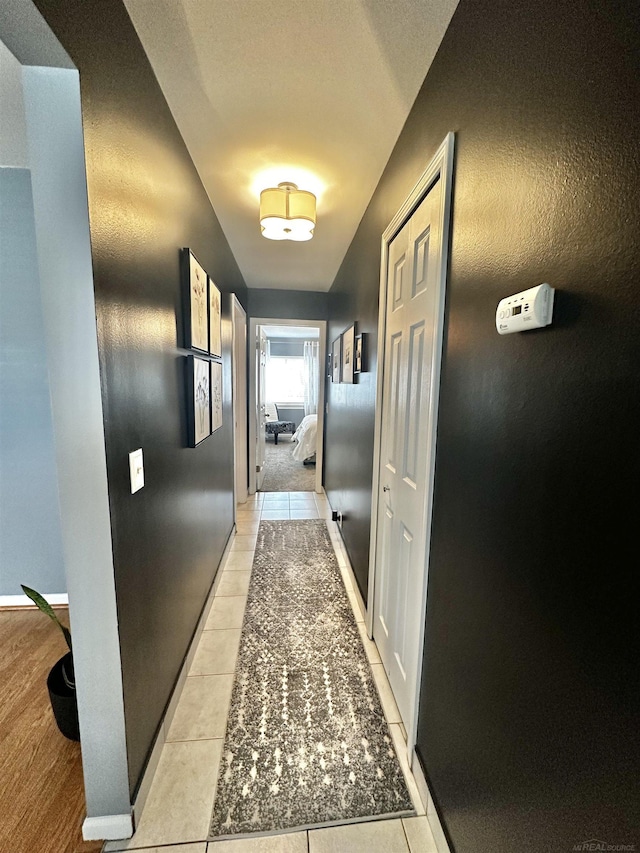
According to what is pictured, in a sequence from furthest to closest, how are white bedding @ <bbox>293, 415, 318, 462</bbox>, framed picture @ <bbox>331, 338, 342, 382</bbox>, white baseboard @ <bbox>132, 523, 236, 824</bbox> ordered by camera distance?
white bedding @ <bbox>293, 415, 318, 462</bbox> → framed picture @ <bbox>331, 338, 342, 382</bbox> → white baseboard @ <bbox>132, 523, 236, 824</bbox>

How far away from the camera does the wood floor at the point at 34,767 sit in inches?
41.5

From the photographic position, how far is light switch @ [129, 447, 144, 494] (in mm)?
1060

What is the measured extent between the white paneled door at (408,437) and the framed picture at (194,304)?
932mm

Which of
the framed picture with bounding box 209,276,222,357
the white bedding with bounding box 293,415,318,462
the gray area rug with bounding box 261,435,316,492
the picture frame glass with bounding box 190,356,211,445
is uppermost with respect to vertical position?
the framed picture with bounding box 209,276,222,357

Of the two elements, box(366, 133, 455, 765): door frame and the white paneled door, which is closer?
box(366, 133, 455, 765): door frame

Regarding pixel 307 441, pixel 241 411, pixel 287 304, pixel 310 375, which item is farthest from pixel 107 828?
pixel 310 375

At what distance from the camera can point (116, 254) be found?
3.21 feet

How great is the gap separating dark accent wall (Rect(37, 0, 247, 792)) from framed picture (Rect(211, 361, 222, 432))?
0.42m

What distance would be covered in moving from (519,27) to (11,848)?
2.51m

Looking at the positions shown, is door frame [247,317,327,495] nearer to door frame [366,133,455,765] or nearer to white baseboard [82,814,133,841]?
door frame [366,133,455,765]

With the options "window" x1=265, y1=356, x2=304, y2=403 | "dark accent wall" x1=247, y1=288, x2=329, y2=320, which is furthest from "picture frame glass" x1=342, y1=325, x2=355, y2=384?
"window" x1=265, y1=356, x2=304, y2=403

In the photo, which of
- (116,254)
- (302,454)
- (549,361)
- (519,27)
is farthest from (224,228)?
(302,454)

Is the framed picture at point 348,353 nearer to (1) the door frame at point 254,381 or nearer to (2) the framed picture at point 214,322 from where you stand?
(2) the framed picture at point 214,322

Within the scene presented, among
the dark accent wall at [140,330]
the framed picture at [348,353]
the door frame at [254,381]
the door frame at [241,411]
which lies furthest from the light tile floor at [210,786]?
the door frame at [254,381]
